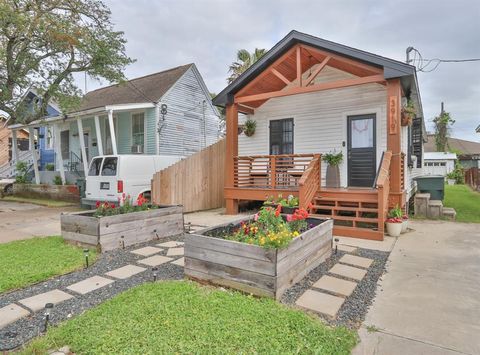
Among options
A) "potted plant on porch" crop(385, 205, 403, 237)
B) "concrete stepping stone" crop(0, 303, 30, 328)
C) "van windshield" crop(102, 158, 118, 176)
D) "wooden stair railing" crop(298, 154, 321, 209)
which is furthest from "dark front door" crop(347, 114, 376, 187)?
"concrete stepping stone" crop(0, 303, 30, 328)

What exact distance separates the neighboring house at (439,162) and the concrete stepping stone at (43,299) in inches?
1374

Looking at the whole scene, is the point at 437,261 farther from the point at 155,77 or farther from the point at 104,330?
the point at 155,77

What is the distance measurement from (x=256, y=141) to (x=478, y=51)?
8.49m

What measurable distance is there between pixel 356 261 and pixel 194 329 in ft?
9.85

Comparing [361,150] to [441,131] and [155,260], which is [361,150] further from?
[441,131]

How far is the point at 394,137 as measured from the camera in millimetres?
6473

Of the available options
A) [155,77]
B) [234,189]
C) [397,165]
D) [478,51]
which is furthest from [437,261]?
[155,77]

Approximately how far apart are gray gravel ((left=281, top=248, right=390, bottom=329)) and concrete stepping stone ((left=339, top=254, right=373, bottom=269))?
0.06 metres

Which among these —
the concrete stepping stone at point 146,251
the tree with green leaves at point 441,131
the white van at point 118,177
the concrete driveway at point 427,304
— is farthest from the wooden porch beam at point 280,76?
the tree with green leaves at point 441,131

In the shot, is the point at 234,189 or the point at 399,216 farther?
the point at 234,189

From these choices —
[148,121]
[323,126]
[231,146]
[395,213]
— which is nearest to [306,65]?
[323,126]

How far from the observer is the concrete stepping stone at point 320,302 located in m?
2.87

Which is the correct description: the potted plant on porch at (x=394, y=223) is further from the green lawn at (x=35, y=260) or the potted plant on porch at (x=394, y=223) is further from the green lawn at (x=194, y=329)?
the green lawn at (x=35, y=260)

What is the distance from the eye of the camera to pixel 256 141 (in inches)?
406
